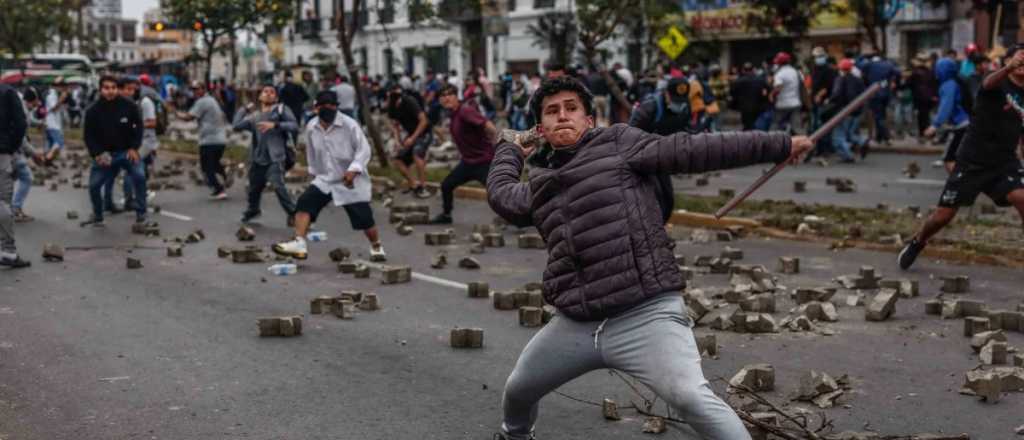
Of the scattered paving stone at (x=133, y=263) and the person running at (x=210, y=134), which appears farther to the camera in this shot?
the person running at (x=210, y=134)

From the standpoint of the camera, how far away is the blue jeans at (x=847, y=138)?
21922 mm

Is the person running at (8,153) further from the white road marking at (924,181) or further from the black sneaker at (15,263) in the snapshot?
the white road marking at (924,181)

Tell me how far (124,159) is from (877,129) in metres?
14.7

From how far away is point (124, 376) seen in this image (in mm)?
7348

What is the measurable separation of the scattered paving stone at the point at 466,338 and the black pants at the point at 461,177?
6876 millimetres

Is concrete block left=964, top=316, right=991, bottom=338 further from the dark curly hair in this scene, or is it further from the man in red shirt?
the man in red shirt

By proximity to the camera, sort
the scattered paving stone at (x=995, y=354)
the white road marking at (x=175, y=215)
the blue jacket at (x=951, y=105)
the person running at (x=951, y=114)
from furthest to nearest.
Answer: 1. the white road marking at (x=175, y=215)
2. the blue jacket at (x=951, y=105)
3. the person running at (x=951, y=114)
4. the scattered paving stone at (x=995, y=354)

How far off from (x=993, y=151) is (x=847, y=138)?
1316cm

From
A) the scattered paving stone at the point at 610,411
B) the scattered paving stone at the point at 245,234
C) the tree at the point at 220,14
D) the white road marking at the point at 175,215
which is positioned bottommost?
the white road marking at the point at 175,215

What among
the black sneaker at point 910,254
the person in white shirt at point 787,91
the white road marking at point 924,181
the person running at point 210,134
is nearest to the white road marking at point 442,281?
the black sneaker at point 910,254

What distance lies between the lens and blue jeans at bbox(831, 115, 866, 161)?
71.9 feet

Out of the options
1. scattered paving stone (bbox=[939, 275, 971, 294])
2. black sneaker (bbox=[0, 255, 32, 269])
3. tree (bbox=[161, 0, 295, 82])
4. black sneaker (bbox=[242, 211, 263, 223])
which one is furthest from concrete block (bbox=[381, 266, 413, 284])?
tree (bbox=[161, 0, 295, 82])

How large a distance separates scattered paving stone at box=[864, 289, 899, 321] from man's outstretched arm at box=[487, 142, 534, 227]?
4.16 metres

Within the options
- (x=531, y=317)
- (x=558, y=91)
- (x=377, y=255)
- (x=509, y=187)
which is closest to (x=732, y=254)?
(x=377, y=255)
